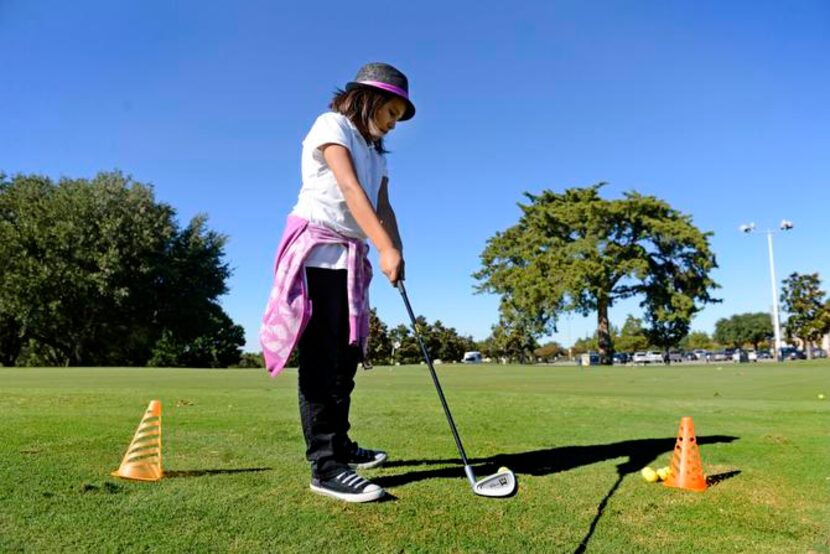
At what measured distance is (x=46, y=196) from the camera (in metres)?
42.0

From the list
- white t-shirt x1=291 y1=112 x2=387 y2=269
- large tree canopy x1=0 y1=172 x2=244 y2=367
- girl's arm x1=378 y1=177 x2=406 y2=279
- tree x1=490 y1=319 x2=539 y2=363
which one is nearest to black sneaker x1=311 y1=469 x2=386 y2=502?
white t-shirt x1=291 y1=112 x2=387 y2=269

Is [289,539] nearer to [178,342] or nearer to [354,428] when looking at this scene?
[354,428]

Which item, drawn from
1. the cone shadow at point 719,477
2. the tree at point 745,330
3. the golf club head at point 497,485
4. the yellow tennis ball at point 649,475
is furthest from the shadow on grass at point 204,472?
the tree at point 745,330

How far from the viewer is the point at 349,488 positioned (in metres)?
3.16

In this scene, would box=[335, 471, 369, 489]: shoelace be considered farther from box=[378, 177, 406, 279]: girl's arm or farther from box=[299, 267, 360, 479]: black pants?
box=[378, 177, 406, 279]: girl's arm

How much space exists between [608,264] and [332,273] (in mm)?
43010

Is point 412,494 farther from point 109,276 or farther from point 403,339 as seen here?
point 403,339

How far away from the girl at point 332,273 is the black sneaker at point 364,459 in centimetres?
Answer: 45

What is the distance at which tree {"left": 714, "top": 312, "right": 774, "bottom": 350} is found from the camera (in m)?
119

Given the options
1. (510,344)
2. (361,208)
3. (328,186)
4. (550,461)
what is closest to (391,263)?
(361,208)

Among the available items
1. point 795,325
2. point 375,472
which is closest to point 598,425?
point 375,472

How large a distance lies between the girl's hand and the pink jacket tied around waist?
0.34 m

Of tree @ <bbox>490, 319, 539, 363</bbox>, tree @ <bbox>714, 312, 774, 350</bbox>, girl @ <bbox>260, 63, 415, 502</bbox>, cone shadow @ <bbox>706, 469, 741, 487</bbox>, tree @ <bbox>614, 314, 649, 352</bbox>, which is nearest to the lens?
girl @ <bbox>260, 63, 415, 502</bbox>

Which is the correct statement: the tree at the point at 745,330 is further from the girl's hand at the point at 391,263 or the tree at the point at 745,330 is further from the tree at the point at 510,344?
the girl's hand at the point at 391,263
